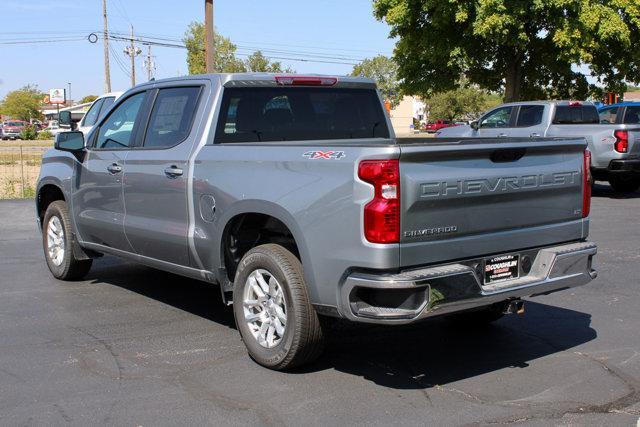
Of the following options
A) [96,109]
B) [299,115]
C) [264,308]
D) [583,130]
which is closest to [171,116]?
[299,115]

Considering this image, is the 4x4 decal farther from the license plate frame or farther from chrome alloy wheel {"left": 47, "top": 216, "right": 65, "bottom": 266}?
chrome alloy wheel {"left": 47, "top": 216, "right": 65, "bottom": 266}

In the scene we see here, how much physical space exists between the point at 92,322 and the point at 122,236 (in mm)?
767

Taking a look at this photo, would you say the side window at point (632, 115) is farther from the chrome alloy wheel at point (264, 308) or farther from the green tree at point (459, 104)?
the green tree at point (459, 104)

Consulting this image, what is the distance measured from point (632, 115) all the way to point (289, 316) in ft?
50.1

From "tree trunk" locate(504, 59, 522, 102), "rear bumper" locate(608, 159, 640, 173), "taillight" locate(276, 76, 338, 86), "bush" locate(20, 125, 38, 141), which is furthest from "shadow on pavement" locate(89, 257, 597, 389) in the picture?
"bush" locate(20, 125, 38, 141)

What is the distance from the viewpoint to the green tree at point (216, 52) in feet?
191

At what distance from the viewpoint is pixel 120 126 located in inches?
267

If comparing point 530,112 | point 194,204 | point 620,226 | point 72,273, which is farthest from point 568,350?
point 530,112

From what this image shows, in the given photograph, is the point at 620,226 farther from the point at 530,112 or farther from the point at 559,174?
the point at 559,174

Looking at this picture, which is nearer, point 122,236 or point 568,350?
point 568,350

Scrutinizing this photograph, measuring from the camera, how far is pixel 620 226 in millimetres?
11695

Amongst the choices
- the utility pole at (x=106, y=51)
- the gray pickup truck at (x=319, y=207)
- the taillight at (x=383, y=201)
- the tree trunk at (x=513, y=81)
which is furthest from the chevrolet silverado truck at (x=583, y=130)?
the utility pole at (x=106, y=51)

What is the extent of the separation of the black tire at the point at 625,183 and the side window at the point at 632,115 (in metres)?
1.71

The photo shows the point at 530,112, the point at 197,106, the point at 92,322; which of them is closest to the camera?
the point at 197,106
